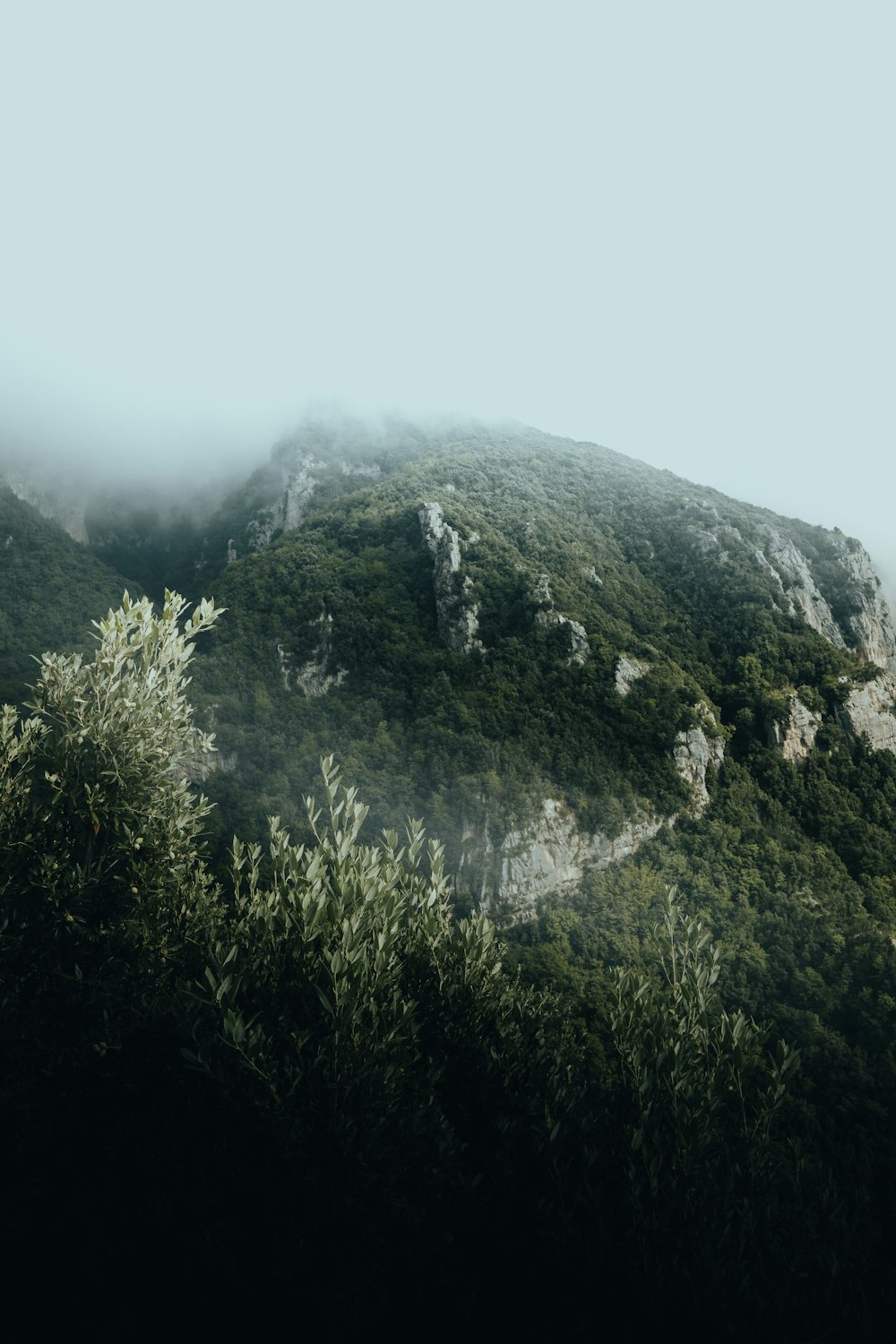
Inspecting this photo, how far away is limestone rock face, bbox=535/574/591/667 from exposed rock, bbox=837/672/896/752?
4644cm

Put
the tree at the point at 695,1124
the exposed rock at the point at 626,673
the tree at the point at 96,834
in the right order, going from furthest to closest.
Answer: the exposed rock at the point at 626,673, the tree at the point at 96,834, the tree at the point at 695,1124

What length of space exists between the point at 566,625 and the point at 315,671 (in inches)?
1706

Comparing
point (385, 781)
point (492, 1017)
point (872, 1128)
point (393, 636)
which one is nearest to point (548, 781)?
point (385, 781)

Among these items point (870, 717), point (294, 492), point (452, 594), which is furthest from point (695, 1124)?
point (294, 492)

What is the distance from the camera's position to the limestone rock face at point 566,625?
9062 cm

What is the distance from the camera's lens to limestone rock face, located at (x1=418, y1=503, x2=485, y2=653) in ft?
306

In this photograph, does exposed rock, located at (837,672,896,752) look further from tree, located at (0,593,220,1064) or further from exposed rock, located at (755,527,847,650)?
tree, located at (0,593,220,1064)

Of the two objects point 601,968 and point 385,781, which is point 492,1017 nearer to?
point 601,968

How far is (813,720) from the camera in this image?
9275 cm

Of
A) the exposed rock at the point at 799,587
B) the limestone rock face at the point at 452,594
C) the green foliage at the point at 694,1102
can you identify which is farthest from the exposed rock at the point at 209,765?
the exposed rock at the point at 799,587

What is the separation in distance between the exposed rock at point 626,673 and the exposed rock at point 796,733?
2354cm

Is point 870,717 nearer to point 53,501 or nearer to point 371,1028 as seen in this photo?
point 371,1028

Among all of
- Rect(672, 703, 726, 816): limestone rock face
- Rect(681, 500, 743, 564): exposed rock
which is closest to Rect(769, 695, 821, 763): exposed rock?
Rect(672, 703, 726, 816): limestone rock face

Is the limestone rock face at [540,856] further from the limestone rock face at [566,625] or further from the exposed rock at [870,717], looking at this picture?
the exposed rock at [870,717]
